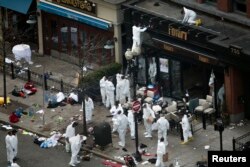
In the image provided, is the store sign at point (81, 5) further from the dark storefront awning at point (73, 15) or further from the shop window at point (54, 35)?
the shop window at point (54, 35)

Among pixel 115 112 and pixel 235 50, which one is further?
pixel 115 112

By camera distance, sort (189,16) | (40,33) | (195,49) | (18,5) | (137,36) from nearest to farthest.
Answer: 1. (195,49)
2. (189,16)
3. (137,36)
4. (18,5)
5. (40,33)

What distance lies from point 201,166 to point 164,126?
3.09 metres

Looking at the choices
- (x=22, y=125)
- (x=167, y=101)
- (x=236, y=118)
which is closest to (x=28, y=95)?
(x=22, y=125)

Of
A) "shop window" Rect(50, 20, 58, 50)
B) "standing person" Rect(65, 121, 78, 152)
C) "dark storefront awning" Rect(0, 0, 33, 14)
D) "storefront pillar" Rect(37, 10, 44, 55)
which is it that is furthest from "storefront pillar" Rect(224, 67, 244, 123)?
"dark storefront awning" Rect(0, 0, 33, 14)

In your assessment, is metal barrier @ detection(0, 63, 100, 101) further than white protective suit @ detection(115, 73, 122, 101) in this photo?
Yes

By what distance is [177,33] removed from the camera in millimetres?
47250

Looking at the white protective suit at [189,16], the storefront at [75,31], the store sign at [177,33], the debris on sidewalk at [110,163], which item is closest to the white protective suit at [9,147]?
the debris on sidewalk at [110,163]

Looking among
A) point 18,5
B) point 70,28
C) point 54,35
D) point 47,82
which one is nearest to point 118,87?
point 47,82

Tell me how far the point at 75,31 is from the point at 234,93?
12.4 meters

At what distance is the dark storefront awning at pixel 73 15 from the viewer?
51.9 metres

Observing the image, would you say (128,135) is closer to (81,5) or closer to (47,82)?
(47,82)

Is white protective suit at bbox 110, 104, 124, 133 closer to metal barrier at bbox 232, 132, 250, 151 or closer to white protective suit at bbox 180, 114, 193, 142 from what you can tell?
white protective suit at bbox 180, 114, 193, 142

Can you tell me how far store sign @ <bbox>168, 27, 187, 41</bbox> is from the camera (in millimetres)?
46909
